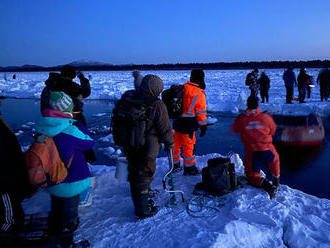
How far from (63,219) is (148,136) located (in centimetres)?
111

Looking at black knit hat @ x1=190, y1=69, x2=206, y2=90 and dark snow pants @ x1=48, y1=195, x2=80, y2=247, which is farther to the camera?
black knit hat @ x1=190, y1=69, x2=206, y2=90

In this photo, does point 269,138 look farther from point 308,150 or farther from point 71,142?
point 308,150

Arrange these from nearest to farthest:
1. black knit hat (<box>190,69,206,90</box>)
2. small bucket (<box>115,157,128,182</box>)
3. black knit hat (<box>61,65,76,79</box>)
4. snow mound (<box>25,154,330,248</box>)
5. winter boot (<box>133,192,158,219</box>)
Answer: snow mound (<box>25,154,330,248</box>)
winter boot (<box>133,192,158,219</box>)
small bucket (<box>115,157,128,182</box>)
black knit hat (<box>61,65,76,79</box>)
black knit hat (<box>190,69,206,90</box>)

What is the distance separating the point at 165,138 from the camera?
9.22 feet

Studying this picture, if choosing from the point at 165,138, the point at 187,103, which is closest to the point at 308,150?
the point at 187,103

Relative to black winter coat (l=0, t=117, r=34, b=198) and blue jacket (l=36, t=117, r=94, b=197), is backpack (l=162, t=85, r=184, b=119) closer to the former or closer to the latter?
blue jacket (l=36, t=117, r=94, b=197)

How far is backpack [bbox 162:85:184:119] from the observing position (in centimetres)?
378

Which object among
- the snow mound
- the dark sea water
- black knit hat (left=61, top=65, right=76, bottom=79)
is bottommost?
the dark sea water

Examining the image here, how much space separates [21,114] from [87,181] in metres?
11.3

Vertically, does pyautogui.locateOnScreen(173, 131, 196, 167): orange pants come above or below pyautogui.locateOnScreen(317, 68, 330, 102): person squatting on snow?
below

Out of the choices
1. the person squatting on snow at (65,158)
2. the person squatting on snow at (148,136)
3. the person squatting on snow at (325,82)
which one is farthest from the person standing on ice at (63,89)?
the person squatting on snow at (325,82)

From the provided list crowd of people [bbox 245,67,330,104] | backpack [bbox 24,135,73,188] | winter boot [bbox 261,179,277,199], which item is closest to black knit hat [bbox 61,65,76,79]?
backpack [bbox 24,135,73,188]

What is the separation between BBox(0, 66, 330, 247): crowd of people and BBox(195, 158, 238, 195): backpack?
11.3 inches

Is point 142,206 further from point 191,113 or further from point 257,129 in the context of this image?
point 257,129
